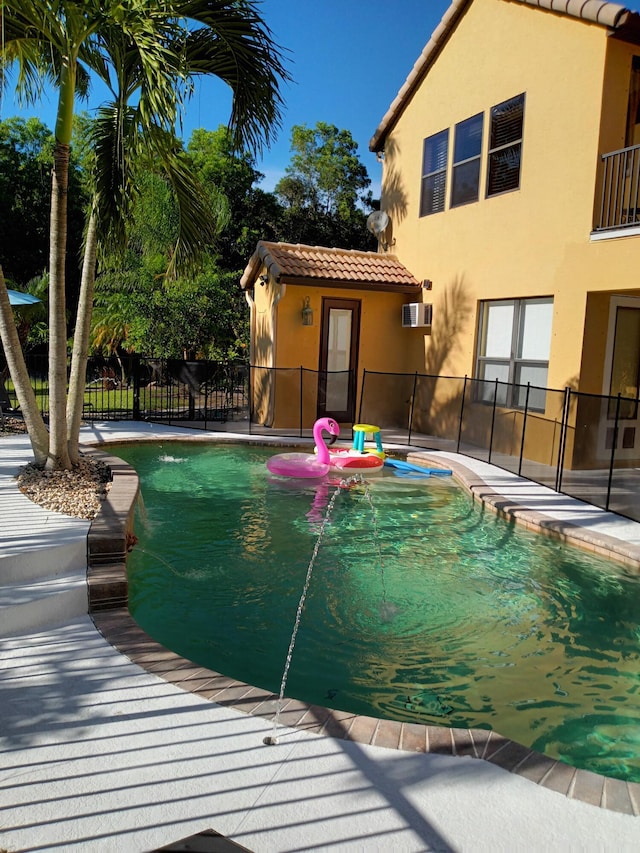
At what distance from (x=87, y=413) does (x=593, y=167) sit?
11655 mm

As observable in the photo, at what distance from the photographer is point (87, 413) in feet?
50.0

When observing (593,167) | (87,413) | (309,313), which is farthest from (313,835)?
(87,413)

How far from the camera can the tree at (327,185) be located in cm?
2672

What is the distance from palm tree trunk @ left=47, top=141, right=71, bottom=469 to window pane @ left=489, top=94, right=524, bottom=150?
313 inches

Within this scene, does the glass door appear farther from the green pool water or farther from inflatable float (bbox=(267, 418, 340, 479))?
the green pool water

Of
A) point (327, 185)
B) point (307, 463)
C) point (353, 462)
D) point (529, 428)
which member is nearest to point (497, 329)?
point (529, 428)

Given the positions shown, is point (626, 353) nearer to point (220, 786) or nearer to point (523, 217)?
point (523, 217)

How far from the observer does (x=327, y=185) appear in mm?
26969

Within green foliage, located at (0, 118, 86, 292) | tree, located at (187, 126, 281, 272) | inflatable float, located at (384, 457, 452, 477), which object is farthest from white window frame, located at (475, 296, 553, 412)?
green foliage, located at (0, 118, 86, 292)

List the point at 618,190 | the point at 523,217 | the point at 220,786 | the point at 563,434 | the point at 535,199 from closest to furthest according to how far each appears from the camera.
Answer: the point at 220,786, the point at 563,434, the point at 618,190, the point at 535,199, the point at 523,217

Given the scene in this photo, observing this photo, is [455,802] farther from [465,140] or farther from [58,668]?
[465,140]

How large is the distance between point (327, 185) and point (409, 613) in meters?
24.6

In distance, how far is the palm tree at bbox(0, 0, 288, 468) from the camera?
19.5 ft

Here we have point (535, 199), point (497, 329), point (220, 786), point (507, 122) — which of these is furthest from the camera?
point (497, 329)
